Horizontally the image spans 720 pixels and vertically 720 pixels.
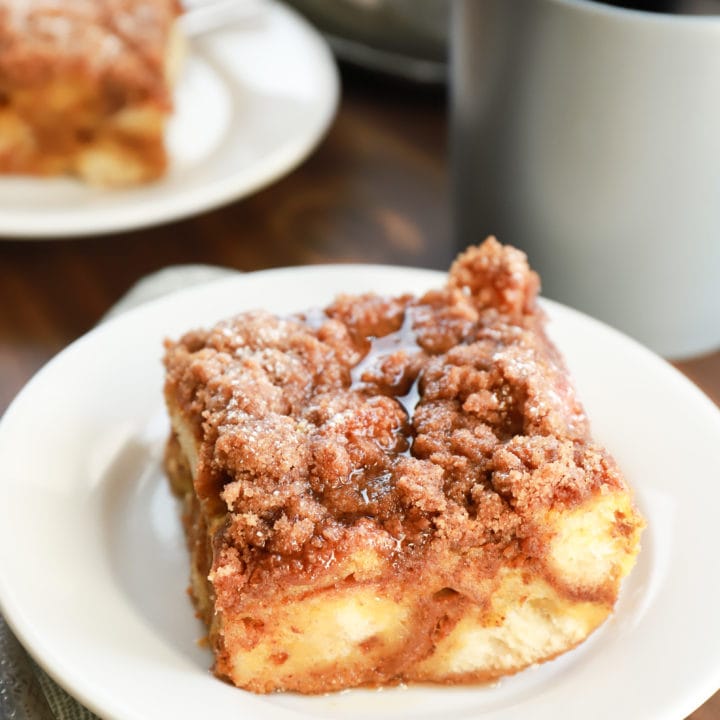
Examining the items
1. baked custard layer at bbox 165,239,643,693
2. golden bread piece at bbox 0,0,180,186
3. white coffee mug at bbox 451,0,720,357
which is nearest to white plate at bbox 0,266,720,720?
baked custard layer at bbox 165,239,643,693

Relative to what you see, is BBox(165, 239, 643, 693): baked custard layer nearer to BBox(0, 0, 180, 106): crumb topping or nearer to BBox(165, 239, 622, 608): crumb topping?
BBox(165, 239, 622, 608): crumb topping

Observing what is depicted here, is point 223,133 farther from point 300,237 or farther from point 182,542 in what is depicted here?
point 182,542

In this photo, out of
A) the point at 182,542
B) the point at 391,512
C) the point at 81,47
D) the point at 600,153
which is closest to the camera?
the point at 391,512

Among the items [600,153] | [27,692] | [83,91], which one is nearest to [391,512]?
[27,692]

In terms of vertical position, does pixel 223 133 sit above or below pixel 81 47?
below

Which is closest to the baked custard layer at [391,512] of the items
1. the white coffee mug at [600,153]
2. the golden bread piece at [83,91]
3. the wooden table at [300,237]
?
the white coffee mug at [600,153]

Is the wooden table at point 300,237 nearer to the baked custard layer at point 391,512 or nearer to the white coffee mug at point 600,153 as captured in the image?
the white coffee mug at point 600,153
